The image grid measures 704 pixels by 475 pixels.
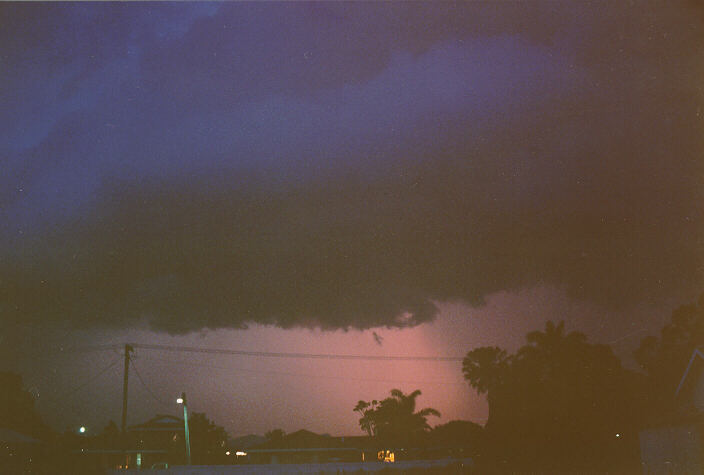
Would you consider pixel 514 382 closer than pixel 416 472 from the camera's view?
No

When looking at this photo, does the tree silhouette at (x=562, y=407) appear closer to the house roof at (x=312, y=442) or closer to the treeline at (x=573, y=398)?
the treeline at (x=573, y=398)

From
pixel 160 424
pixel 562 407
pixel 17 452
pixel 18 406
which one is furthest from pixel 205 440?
pixel 562 407

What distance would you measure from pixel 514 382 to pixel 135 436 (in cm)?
3285

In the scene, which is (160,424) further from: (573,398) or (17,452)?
(573,398)

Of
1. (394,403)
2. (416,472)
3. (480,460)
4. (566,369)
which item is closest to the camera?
(416,472)

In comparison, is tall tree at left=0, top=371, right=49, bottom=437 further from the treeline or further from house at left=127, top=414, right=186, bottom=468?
the treeline

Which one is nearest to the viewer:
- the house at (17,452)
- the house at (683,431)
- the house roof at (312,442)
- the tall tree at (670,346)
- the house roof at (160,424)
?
the house at (683,431)

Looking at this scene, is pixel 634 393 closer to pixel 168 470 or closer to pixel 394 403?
pixel 168 470

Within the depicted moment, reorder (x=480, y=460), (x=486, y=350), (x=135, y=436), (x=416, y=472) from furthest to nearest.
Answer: (x=486, y=350)
(x=135, y=436)
(x=480, y=460)
(x=416, y=472)

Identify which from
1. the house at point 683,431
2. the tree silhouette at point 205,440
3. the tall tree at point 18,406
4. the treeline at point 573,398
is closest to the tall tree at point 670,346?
the treeline at point 573,398

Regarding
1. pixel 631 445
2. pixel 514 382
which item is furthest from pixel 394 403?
pixel 631 445

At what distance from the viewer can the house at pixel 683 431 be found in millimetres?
27297

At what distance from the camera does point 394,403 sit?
77375mm

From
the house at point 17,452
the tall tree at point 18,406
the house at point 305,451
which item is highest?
the tall tree at point 18,406
